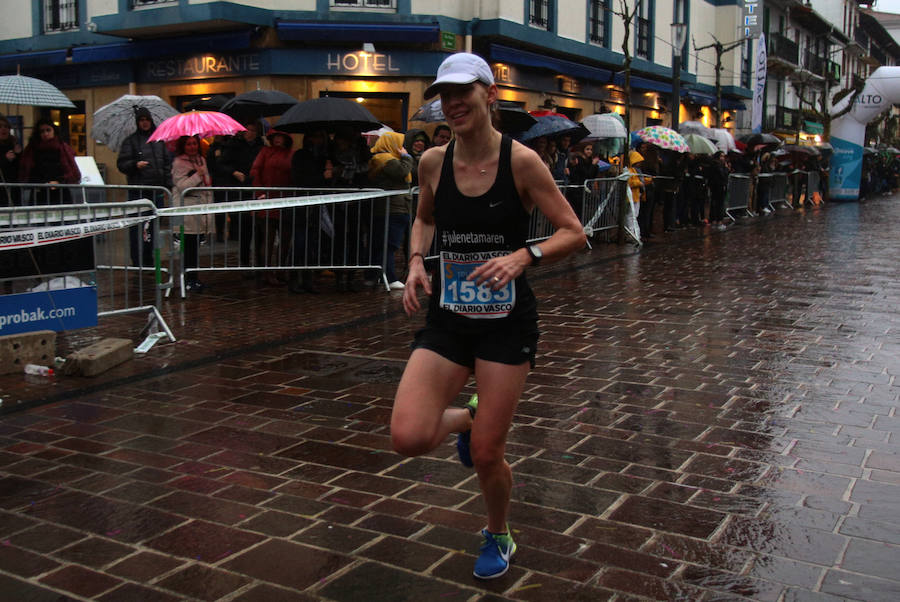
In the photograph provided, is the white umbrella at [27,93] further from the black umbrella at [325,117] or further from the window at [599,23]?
the window at [599,23]

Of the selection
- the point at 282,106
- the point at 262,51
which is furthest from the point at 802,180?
the point at 282,106

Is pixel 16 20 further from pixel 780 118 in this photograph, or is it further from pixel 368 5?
pixel 780 118

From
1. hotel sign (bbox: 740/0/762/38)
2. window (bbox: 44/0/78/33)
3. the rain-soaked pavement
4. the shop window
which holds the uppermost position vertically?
hotel sign (bbox: 740/0/762/38)

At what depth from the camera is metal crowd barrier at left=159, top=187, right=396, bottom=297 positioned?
9.56m

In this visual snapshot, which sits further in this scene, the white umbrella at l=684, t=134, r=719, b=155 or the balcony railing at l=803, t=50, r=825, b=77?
the balcony railing at l=803, t=50, r=825, b=77

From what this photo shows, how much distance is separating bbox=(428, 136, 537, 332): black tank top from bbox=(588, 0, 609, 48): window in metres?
23.5

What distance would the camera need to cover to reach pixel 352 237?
9867mm

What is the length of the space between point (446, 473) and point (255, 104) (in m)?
9.46

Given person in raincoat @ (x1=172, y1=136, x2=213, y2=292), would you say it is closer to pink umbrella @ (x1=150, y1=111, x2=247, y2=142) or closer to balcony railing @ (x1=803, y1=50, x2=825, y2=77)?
pink umbrella @ (x1=150, y1=111, x2=247, y2=142)

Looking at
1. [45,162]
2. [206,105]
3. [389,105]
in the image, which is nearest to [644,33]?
[389,105]

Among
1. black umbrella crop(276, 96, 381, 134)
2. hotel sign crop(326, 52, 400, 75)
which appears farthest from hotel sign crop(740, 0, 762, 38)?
black umbrella crop(276, 96, 381, 134)

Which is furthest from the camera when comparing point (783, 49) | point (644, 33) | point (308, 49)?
point (783, 49)

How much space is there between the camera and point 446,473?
4270mm

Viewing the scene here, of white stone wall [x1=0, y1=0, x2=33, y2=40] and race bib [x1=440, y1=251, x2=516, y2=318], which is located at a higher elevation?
white stone wall [x1=0, y1=0, x2=33, y2=40]
